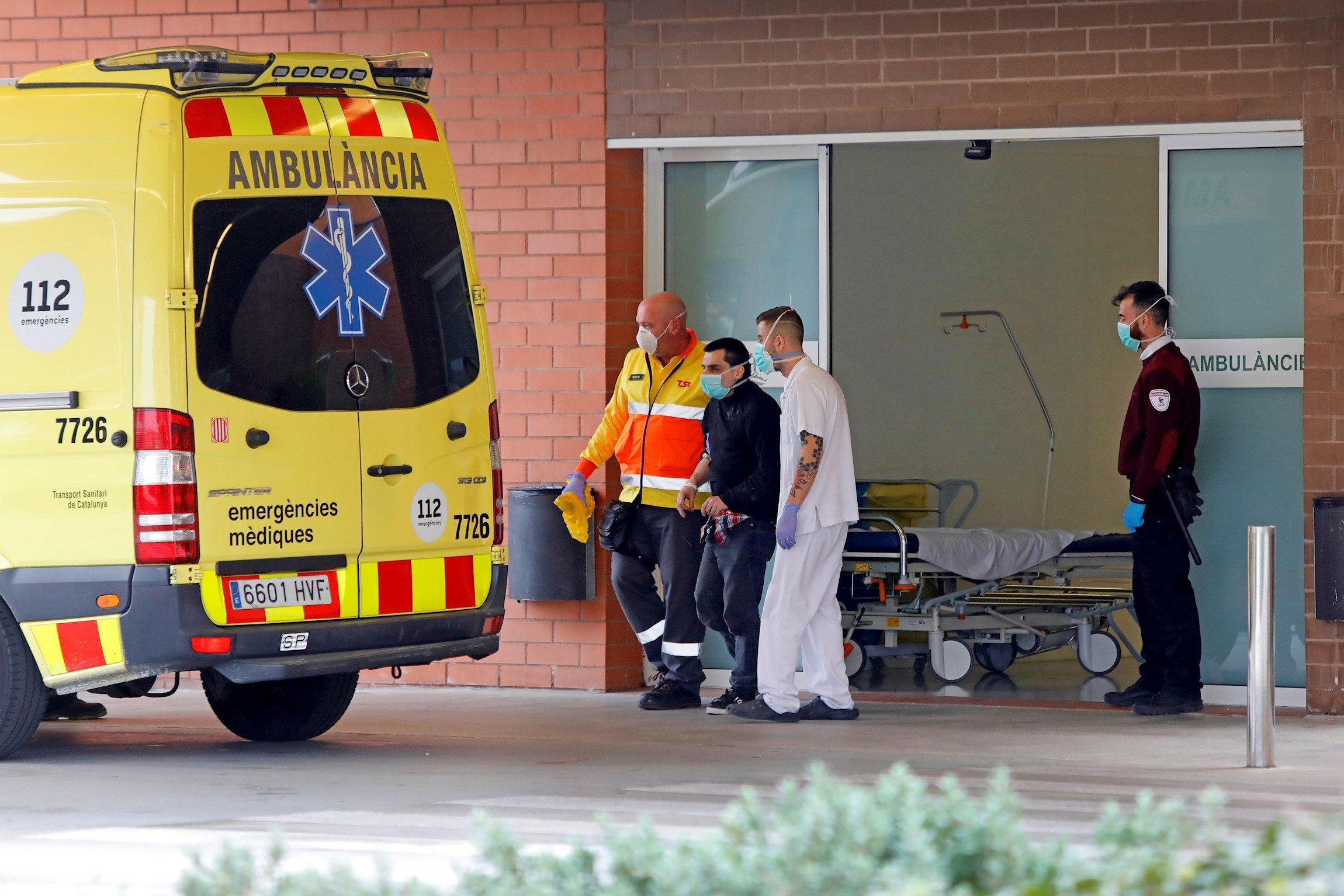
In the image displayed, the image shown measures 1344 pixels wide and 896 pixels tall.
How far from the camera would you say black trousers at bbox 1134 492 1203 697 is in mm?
9031

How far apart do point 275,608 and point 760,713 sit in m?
2.81

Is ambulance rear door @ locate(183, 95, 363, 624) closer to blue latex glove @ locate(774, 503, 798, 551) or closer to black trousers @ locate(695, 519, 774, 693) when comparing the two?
blue latex glove @ locate(774, 503, 798, 551)

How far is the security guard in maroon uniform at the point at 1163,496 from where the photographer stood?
898 cm

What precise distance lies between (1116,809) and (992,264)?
38.8 ft

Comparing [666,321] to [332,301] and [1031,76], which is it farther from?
[332,301]

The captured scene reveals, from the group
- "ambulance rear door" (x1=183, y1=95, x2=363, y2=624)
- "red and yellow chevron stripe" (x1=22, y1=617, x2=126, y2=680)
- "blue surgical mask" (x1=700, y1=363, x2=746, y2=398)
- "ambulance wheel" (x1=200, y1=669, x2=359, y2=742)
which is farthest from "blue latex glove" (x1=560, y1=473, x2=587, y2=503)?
"red and yellow chevron stripe" (x1=22, y1=617, x2=126, y2=680)

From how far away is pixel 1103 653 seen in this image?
1107 centimetres

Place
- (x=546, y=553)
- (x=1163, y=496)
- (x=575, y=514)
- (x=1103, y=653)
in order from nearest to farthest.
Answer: (x=1163, y=496)
(x=575, y=514)
(x=546, y=553)
(x=1103, y=653)

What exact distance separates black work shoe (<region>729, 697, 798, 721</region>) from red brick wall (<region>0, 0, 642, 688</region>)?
1.28 m

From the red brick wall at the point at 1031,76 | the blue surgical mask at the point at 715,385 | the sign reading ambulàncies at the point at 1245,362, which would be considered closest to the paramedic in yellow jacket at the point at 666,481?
the blue surgical mask at the point at 715,385

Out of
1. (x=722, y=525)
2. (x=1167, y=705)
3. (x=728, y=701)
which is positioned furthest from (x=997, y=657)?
(x=722, y=525)

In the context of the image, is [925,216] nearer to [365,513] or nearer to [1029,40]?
[1029,40]

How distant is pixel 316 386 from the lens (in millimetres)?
7016

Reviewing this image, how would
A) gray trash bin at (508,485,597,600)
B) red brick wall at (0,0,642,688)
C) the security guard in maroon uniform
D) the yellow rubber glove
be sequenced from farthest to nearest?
red brick wall at (0,0,642,688)
gray trash bin at (508,485,597,600)
the yellow rubber glove
the security guard in maroon uniform
